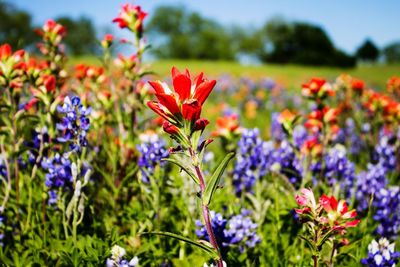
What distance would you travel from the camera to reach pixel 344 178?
299 cm

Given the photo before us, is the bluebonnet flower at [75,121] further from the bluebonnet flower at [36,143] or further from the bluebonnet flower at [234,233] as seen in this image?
the bluebonnet flower at [234,233]

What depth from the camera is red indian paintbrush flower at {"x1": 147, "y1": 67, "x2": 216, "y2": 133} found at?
123 cm

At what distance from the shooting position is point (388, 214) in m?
2.59

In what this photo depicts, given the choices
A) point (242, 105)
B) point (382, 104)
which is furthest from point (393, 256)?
point (242, 105)

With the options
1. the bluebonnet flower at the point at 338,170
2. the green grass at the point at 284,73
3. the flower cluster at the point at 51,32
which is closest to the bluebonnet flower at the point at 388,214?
A: the bluebonnet flower at the point at 338,170

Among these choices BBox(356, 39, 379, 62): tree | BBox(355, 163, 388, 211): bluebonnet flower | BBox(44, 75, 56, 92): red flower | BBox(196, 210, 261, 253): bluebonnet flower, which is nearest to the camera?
BBox(196, 210, 261, 253): bluebonnet flower

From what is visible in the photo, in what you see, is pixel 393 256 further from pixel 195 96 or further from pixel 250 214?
pixel 195 96

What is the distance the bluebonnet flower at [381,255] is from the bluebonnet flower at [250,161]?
39.2 inches

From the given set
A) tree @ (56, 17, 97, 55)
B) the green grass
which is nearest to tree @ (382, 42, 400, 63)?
tree @ (56, 17, 97, 55)

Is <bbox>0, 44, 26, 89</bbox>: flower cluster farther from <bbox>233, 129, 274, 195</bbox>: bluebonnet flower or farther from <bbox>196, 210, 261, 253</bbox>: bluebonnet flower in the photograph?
<bbox>233, 129, 274, 195</bbox>: bluebonnet flower

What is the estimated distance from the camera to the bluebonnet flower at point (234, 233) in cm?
205

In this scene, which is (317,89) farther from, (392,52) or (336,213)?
(392,52)

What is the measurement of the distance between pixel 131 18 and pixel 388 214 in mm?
2148

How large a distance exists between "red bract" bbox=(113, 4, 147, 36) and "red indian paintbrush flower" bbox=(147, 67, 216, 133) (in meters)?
1.61
